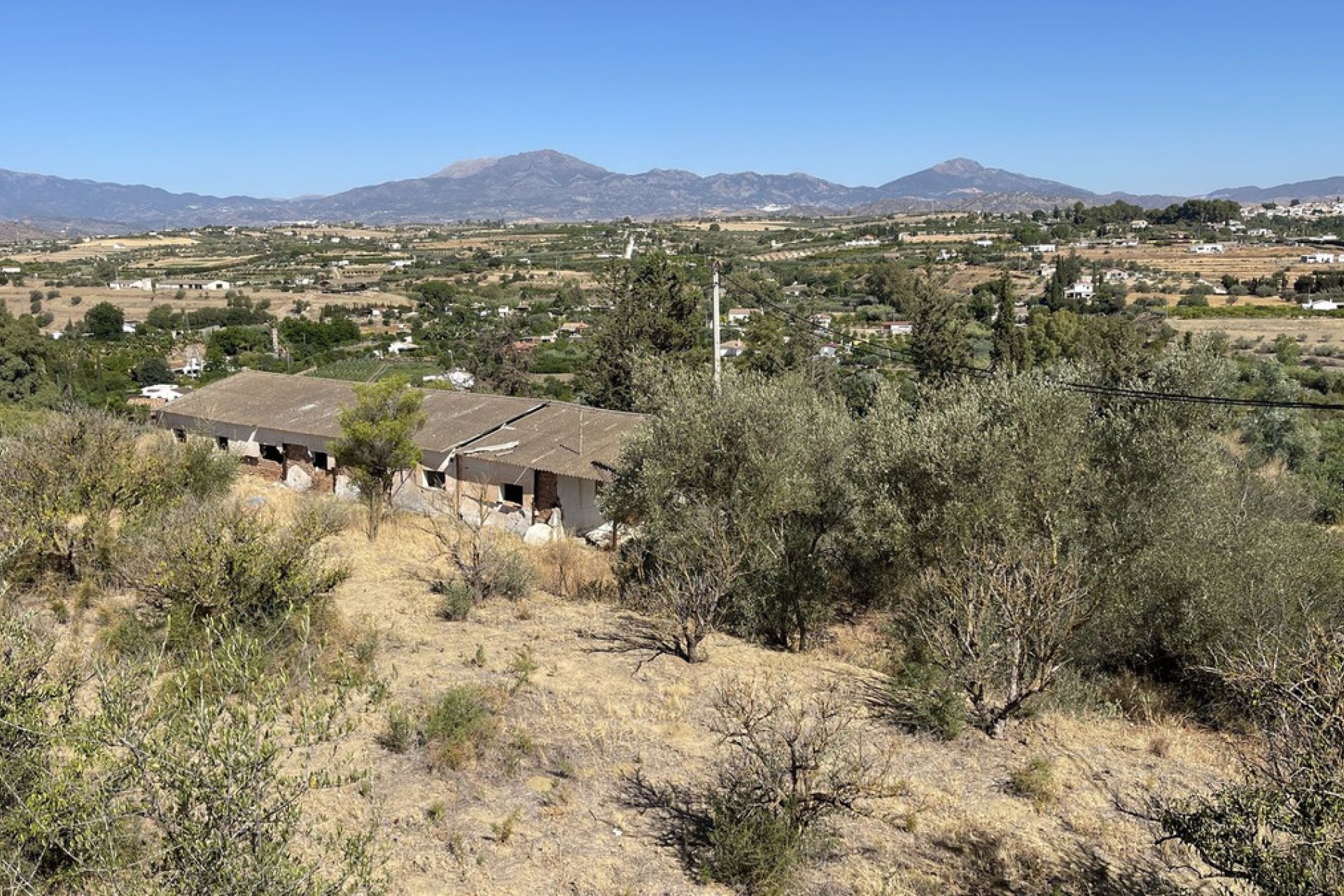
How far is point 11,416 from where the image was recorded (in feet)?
74.9

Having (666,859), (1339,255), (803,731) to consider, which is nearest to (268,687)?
(666,859)

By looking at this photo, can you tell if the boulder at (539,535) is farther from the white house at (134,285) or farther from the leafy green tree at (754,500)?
the white house at (134,285)

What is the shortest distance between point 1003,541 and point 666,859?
5649 mm

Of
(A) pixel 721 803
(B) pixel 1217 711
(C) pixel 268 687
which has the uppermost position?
(C) pixel 268 687

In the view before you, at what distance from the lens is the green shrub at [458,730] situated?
8953mm

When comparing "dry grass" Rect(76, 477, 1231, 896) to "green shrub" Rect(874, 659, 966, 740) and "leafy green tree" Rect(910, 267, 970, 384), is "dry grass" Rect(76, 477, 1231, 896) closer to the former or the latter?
"green shrub" Rect(874, 659, 966, 740)

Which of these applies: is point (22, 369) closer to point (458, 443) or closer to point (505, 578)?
point (458, 443)

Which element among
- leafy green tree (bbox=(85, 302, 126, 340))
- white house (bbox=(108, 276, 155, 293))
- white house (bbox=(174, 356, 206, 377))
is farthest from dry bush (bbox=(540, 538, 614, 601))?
white house (bbox=(108, 276, 155, 293))

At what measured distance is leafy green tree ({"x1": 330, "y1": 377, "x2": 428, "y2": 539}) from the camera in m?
19.3

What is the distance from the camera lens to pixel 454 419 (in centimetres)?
2558

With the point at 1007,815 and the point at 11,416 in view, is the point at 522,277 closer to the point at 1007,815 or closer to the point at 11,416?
the point at 11,416

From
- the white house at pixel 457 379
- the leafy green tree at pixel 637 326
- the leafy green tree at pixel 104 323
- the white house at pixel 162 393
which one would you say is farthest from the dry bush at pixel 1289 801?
the leafy green tree at pixel 104 323

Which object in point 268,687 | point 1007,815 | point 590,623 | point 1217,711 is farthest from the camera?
point 590,623

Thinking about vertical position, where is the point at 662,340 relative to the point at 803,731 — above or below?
above
